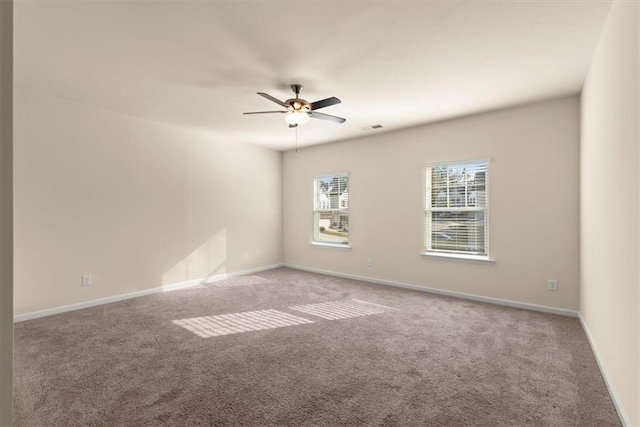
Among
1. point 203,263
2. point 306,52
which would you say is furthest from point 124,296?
point 306,52

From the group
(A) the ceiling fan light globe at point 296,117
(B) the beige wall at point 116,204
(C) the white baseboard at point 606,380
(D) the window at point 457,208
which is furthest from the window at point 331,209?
(C) the white baseboard at point 606,380

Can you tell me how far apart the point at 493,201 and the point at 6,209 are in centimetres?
466

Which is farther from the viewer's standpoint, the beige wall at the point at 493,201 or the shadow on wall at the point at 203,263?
the shadow on wall at the point at 203,263

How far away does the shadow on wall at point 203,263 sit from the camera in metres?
4.95

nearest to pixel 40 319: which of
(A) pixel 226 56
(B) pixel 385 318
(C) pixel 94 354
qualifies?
(C) pixel 94 354

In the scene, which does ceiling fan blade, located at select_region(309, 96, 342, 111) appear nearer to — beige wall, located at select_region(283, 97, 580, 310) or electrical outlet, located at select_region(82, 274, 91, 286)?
beige wall, located at select_region(283, 97, 580, 310)

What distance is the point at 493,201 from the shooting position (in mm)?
4180

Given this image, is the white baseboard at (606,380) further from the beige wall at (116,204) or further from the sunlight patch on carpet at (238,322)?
the beige wall at (116,204)

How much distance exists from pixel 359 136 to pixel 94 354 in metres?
4.76

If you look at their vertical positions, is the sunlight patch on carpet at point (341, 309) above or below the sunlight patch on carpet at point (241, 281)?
below

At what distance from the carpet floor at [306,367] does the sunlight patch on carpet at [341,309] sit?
0.12 ft

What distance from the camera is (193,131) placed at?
5.17 meters

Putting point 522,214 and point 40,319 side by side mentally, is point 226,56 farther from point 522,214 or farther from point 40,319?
point 522,214

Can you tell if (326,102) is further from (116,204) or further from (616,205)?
(116,204)
